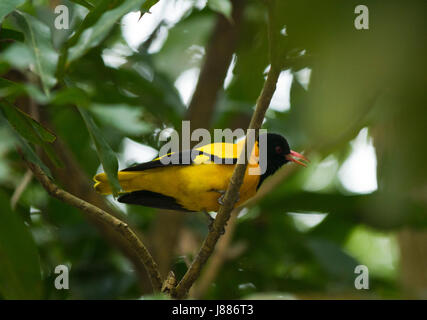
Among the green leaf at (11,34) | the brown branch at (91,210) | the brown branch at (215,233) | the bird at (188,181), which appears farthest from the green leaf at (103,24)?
the bird at (188,181)

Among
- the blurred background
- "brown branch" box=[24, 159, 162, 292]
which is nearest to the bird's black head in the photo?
the blurred background

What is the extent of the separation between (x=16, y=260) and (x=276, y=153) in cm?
192

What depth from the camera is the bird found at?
3018 millimetres

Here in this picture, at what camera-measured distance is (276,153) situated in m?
3.49

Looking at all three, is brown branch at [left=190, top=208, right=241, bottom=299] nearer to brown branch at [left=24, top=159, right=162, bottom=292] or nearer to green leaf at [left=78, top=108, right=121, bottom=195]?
brown branch at [left=24, top=159, right=162, bottom=292]

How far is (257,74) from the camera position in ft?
1.76

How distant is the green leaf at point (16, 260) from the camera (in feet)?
6.88

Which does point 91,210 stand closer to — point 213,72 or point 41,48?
point 41,48

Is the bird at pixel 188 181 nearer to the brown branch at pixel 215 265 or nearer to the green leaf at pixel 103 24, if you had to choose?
the brown branch at pixel 215 265

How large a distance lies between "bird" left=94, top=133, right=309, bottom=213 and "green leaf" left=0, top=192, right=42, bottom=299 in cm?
83

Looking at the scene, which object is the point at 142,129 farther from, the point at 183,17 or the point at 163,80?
the point at 183,17

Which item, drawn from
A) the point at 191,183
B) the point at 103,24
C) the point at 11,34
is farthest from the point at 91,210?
the point at 191,183

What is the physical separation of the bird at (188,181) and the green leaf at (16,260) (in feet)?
2.72
